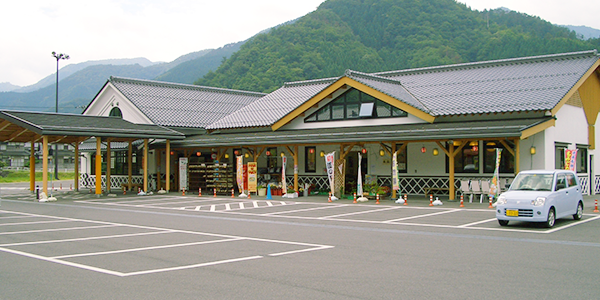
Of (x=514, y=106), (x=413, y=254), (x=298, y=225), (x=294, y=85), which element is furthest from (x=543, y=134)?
(x=294, y=85)

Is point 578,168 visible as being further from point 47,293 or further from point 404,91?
point 47,293

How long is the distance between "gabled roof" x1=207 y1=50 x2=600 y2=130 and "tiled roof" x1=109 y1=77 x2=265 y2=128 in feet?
16.5

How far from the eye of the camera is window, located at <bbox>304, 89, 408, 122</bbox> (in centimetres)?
2319

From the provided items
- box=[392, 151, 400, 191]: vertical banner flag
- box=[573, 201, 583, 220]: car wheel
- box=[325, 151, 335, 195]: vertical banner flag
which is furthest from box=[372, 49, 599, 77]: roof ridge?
box=[573, 201, 583, 220]: car wheel

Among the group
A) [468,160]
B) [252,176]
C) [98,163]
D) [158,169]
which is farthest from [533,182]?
[158,169]

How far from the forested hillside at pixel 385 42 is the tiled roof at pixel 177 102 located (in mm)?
19177

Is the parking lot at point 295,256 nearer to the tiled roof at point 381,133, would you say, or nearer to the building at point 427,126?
the tiled roof at point 381,133

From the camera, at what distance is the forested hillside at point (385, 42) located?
56941 millimetres

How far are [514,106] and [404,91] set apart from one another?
6215 mm

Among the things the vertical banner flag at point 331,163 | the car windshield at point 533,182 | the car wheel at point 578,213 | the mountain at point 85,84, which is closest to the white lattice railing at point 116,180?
the vertical banner flag at point 331,163

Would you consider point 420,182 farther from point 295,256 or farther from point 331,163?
point 295,256

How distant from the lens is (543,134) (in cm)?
1916

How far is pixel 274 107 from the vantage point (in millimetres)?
29016

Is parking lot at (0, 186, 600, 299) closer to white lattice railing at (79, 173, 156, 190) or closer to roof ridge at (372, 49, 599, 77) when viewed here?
roof ridge at (372, 49, 599, 77)
